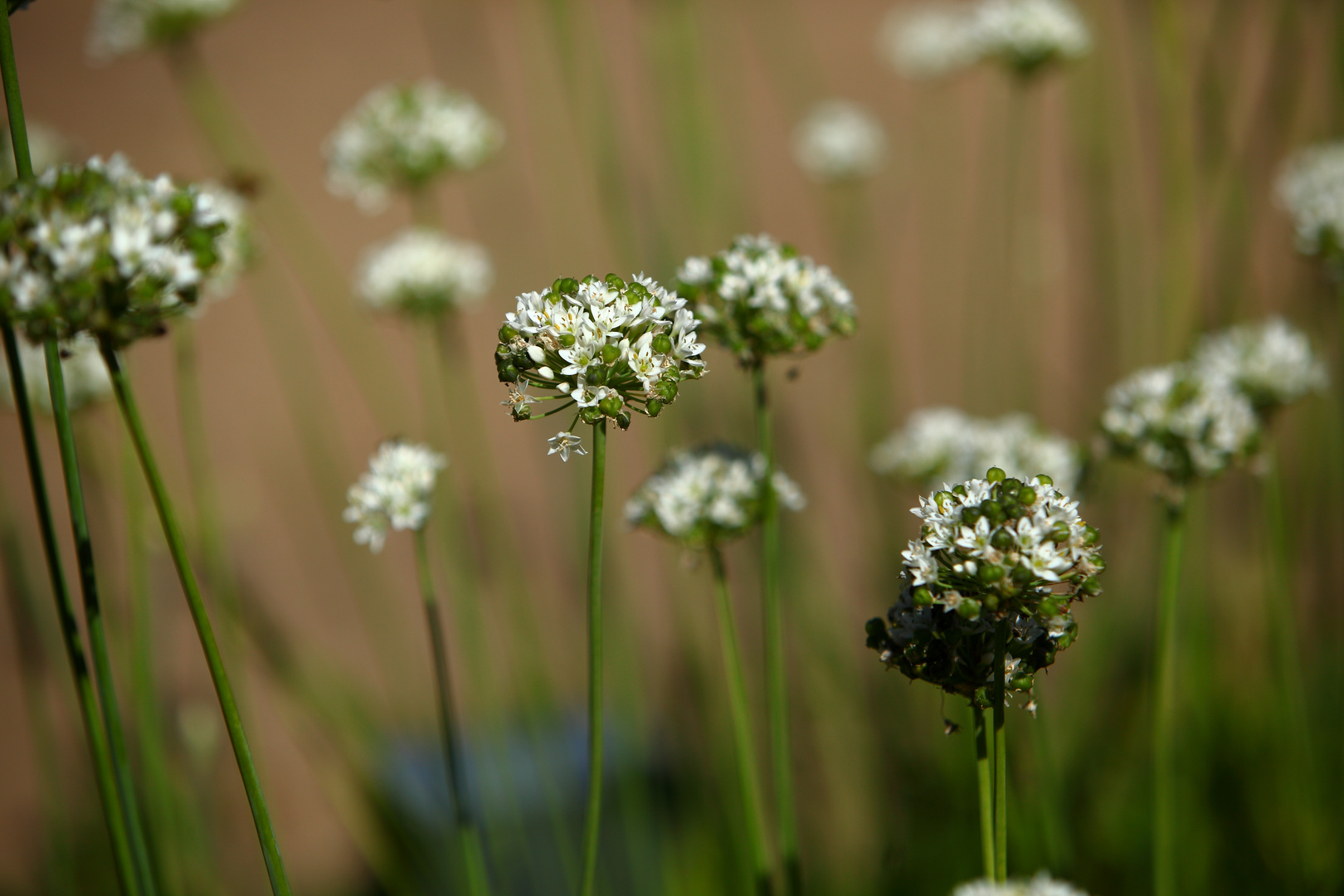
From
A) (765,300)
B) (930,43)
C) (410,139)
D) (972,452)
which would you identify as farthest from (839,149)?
(765,300)

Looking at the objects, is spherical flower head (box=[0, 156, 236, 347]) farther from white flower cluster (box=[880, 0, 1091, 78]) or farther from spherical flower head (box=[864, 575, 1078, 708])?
white flower cluster (box=[880, 0, 1091, 78])

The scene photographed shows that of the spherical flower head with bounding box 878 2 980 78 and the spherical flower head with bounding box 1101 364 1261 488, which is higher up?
the spherical flower head with bounding box 878 2 980 78

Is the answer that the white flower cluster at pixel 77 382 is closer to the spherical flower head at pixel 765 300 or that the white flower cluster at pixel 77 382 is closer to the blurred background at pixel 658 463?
the blurred background at pixel 658 463

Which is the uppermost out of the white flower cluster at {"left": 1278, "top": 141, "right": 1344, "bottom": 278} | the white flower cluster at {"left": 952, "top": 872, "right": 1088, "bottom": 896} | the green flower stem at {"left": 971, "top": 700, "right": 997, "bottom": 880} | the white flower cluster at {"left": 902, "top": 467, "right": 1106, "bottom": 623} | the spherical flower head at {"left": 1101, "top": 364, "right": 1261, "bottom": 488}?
the white flower cluster at {"left": 1278, "top": 141, "right": 1344, "bottom": 278}

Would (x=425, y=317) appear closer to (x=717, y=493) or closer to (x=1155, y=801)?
(x=717, y=493)

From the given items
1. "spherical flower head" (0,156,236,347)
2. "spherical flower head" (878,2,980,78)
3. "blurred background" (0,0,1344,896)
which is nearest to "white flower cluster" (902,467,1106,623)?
"blurred background" (0,0,1344,896)

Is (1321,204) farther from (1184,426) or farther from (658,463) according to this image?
(658,463)
